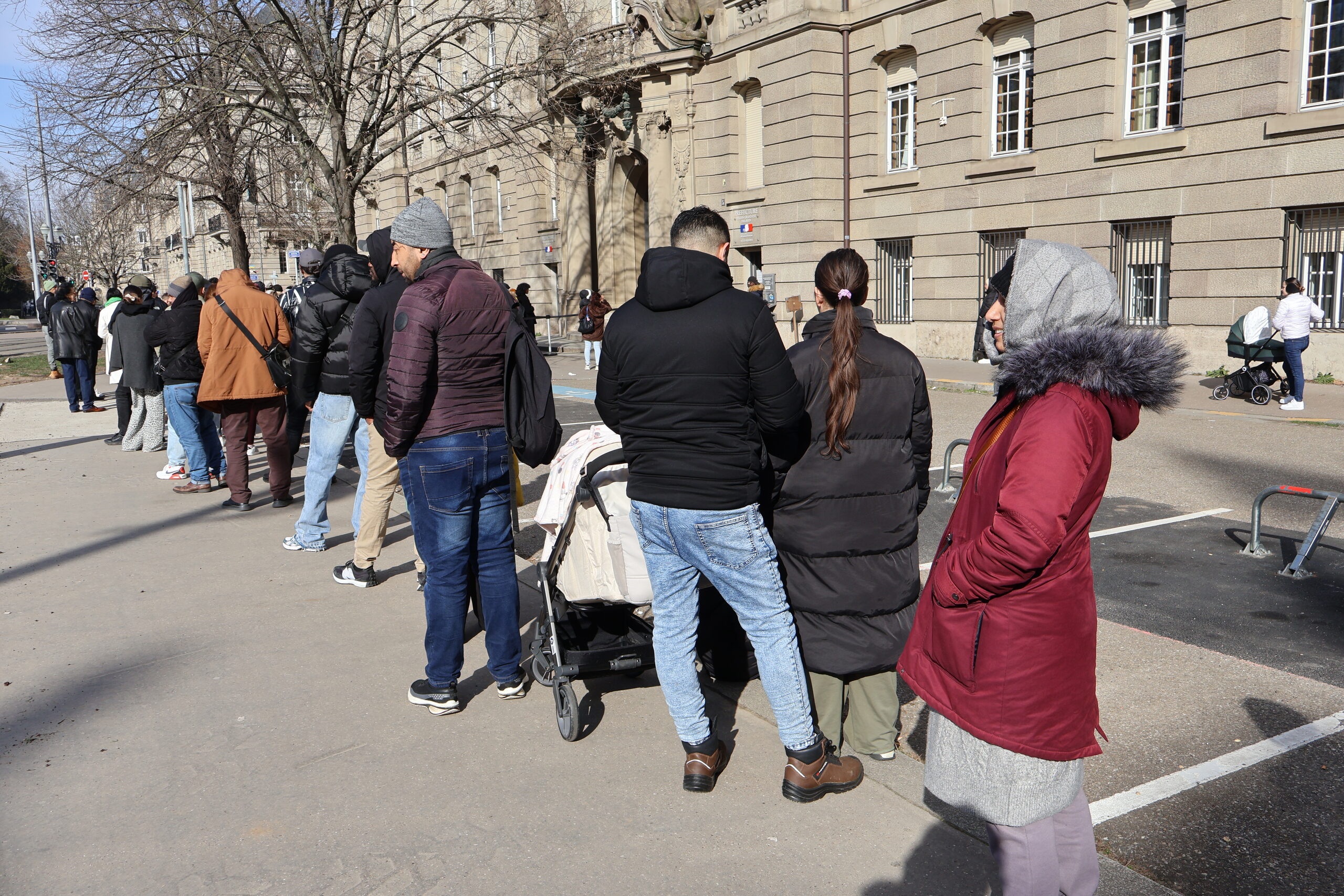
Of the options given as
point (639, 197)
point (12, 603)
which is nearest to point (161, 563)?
point (12, 603)

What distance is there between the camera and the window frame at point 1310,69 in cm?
1631

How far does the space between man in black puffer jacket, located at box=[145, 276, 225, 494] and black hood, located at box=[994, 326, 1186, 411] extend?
323 inches

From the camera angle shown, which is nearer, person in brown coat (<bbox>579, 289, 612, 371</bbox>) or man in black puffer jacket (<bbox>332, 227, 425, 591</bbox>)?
man in black puffer jacket (<bbox>332, 227, 425, 591</bbox>)

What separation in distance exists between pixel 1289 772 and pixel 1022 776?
1.86m

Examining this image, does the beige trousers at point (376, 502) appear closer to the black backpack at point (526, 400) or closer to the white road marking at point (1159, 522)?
the black backpack at point (526, 400)

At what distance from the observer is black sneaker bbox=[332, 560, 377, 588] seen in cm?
644

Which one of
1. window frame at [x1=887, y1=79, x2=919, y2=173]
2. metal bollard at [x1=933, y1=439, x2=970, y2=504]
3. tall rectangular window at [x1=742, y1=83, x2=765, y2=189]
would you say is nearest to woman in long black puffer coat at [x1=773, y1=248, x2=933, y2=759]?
metal bollard at [x1=933, y1=439, x2=970, y2=504]

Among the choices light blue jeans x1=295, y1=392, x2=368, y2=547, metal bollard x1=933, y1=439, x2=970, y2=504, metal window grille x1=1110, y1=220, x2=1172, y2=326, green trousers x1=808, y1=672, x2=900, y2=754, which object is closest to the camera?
green trousers x1=808, y1=672, x2=900, y2=754

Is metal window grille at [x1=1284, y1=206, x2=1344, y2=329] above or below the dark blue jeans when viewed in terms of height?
above

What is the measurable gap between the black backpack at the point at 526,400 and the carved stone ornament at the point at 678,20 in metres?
25.1

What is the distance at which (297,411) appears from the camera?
8.88 meters

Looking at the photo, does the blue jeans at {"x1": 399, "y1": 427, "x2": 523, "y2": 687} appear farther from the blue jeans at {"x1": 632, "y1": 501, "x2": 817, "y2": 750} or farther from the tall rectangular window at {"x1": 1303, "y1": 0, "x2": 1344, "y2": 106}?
the tall rectangular window at {"x1": 1303, "y1": 0, "x2": 1344, "y2": 106}

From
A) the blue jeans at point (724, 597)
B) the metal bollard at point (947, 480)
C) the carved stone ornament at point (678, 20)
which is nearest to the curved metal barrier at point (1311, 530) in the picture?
the metal bollard at point (947, 480)

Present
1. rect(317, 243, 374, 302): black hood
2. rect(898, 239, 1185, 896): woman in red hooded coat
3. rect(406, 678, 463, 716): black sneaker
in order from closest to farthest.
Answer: rect(898, 239, 1185, 896): woman in red hooded coat
rect(406, 678, 463, 716): black sneaker
rect(317, 243, 374, 302): black hood
